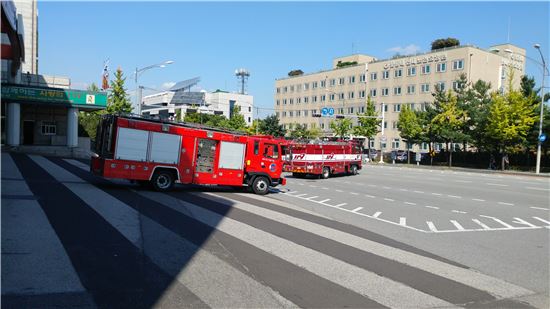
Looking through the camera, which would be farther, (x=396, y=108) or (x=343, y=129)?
(x=396, y=108)

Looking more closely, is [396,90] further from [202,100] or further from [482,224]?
[482,224]

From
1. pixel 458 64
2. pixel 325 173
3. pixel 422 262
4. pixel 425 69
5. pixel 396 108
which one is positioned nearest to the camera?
pixel 422 262

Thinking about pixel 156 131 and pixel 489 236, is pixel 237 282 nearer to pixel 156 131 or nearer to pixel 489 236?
pixel 489 236

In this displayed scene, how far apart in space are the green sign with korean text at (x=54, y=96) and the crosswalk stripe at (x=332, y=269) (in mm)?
29450

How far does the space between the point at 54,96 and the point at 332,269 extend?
3466 cm

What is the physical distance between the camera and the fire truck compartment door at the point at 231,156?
1858 cm

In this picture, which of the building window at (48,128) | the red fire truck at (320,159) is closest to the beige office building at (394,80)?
the red fire truck at (320,159)

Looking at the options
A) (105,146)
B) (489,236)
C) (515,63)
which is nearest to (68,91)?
(105,146)

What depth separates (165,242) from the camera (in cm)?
882

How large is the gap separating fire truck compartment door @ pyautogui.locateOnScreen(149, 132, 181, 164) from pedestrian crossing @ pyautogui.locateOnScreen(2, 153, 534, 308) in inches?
184

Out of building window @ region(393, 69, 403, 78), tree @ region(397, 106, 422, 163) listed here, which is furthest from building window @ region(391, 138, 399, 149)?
tree @ region(397, 106, 422, 163)

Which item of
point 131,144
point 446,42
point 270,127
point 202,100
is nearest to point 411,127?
point 270,127

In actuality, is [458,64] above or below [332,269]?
above

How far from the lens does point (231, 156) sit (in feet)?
61.8
